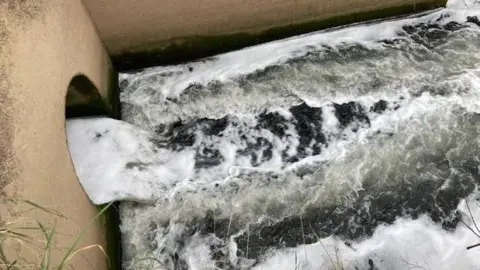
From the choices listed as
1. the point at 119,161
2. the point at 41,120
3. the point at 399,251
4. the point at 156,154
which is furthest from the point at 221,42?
the point at 399,251

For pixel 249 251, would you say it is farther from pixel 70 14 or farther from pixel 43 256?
pixel 70 14

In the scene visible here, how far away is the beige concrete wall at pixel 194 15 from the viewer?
4871mm

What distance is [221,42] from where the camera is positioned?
5414mm

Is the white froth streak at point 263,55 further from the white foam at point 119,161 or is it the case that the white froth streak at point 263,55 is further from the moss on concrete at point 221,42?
the white foam at point 119,161

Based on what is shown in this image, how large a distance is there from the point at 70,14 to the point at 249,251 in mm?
2672

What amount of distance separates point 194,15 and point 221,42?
0.50m

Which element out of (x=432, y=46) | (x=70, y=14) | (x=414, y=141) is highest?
(x=70, y=14)

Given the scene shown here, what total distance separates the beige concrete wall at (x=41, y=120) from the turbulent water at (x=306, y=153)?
68 cm

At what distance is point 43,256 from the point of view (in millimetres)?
2873

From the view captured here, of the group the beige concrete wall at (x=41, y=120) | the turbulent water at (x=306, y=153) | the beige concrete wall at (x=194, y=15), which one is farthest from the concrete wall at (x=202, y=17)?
the beige concrete wall at (x=41, y=120)

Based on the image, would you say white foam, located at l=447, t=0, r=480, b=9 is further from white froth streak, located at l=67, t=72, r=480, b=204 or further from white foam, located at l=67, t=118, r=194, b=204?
white foam, located at l=67, t=118, r=194, b=204

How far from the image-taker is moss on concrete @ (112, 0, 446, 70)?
5.36 metres

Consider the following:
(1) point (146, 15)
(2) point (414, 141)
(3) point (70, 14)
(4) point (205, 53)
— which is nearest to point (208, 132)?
(4) point (205, 53)

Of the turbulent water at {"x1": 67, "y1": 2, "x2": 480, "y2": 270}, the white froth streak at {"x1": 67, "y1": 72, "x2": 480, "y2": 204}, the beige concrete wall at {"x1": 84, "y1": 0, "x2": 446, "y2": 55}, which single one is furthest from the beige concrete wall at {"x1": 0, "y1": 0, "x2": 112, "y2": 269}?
the turbulent water at {"x1": 67, "y1": 2, "x2": 480, "y2": 270}
